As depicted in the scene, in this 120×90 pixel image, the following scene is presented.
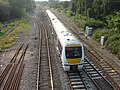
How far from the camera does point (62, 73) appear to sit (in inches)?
674

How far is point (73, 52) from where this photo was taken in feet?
54.5

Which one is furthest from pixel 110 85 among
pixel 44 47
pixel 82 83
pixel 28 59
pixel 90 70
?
pixel 44 47

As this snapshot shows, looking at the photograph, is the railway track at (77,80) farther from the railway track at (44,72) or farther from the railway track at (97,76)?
the railway track at (44,72)

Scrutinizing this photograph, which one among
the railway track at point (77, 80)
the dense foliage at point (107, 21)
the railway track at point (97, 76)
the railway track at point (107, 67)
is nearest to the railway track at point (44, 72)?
the railway track at point (77, 80)

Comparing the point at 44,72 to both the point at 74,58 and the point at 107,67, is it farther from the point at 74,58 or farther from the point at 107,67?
the point at 107,67

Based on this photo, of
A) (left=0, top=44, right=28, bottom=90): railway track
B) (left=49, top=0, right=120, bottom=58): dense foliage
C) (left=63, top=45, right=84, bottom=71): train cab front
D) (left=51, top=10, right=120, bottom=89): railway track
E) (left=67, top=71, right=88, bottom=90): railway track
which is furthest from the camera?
(left=49, top=0, right=120, bottom=58): dense foliage

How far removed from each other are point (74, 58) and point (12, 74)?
5278 millimetres

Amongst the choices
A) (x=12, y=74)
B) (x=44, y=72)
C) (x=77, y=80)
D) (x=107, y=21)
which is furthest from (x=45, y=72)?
(x=107, y=21)

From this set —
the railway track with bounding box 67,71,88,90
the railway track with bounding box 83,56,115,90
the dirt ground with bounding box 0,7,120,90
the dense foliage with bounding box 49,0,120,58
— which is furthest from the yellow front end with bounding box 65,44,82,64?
the dense foliage with bounding box 49,0,120,58

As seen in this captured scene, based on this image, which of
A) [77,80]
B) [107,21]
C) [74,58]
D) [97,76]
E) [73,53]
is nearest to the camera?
[77,80]

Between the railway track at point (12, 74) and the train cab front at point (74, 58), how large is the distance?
397 centimetres

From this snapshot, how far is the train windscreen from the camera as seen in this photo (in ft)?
54.3

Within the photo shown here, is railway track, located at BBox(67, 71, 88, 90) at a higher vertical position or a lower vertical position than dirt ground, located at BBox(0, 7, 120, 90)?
higher

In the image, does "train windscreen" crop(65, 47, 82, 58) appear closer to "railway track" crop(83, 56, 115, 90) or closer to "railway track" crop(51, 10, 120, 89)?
"railway track" crop(83, 56, 115, 90)
